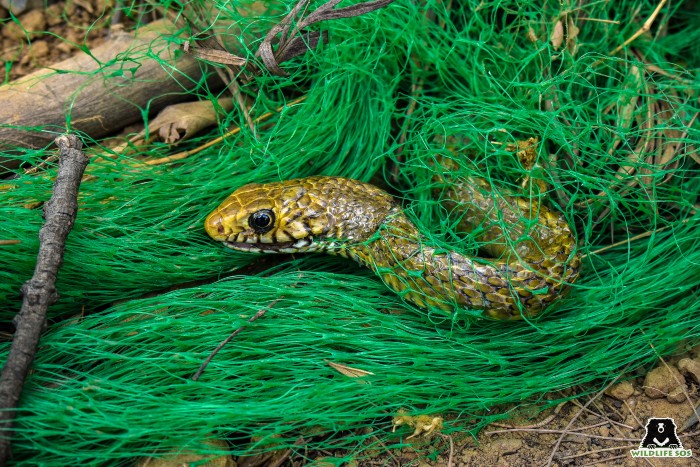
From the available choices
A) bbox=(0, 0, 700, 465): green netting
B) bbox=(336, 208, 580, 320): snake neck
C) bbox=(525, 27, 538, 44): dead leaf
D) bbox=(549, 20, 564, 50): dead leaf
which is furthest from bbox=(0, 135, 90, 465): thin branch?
bbox=(549, 20, 564, 50): dead leaf

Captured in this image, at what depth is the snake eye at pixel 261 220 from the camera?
3.90 m

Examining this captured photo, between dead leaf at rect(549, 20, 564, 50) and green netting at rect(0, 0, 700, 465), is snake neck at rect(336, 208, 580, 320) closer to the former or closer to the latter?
green netting at rect(0, 0, 700, 465)

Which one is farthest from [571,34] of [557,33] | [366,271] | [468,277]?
[366,271]

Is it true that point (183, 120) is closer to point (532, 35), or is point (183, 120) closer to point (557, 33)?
point (532, 35)

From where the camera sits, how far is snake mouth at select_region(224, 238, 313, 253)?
3990 mm

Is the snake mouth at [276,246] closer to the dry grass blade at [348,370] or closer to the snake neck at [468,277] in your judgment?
the snake neck at [468,277]

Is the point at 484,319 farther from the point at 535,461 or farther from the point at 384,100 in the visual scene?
the point at 384,100

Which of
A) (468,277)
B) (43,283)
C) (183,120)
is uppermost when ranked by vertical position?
(183,120)

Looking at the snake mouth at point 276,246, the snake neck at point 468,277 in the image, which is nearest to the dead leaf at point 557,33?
the snake neck at point 468,277

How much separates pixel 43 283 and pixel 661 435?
10.8 ft

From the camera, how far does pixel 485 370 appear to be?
3656 mm

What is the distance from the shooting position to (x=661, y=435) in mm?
3492

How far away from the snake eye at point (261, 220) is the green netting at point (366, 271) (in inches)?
11.5

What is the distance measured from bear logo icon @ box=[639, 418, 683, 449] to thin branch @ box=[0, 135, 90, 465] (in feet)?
10.2
